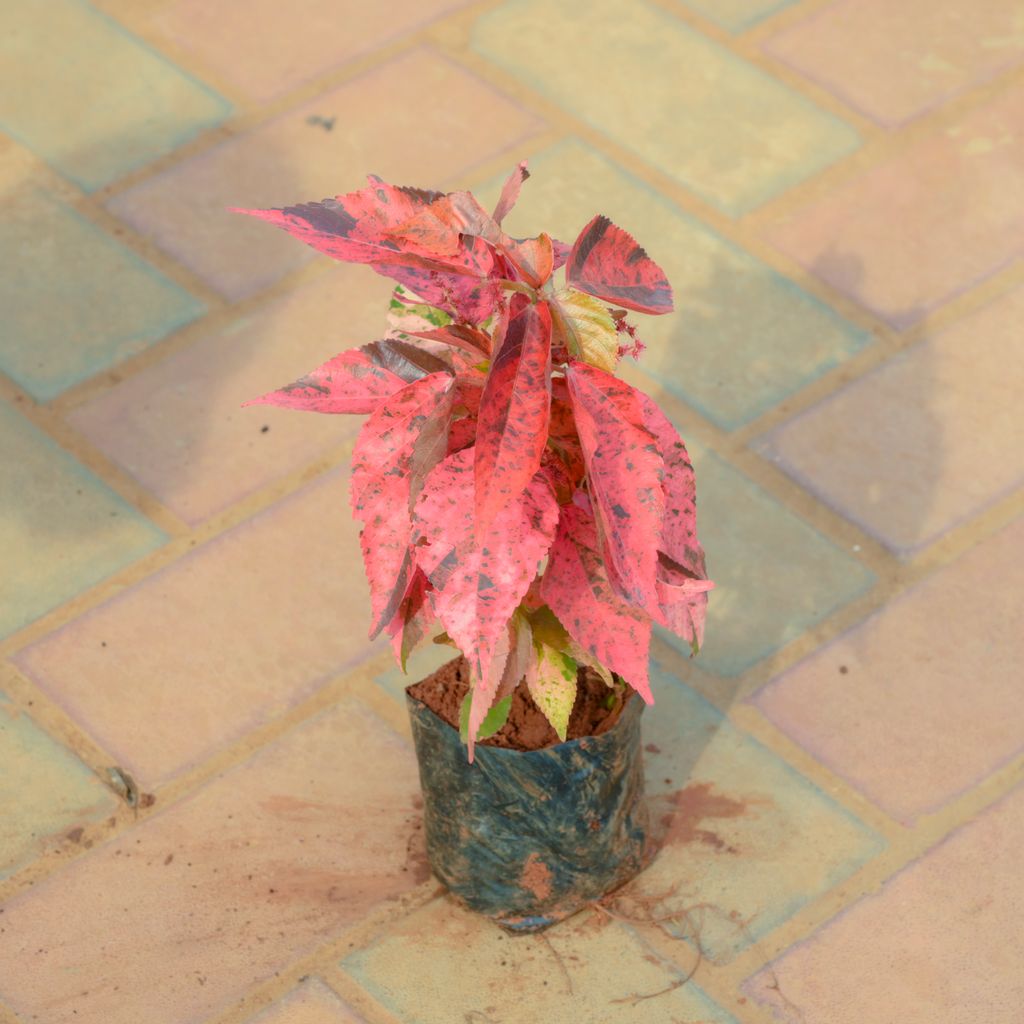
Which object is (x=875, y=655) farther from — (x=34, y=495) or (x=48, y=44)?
(x=48, y=44)

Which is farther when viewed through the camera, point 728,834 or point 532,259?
point 728,834

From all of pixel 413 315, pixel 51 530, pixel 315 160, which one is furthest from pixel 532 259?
pixel 315 160

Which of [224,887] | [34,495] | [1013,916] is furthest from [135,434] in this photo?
[1013,916]

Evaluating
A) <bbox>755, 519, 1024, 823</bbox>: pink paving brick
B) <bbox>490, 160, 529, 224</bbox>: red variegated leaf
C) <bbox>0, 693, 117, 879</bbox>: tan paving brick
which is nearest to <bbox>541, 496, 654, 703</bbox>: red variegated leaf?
<bbox>490, 160, 529, 224</bbox>: red variegated leaf

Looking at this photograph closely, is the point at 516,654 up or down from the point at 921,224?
up

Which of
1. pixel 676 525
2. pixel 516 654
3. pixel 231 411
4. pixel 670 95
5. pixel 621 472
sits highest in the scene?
pixel 621 472

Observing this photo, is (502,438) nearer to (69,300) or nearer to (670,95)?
(69,300)

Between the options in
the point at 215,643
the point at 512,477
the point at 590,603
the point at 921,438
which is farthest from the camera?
the point at 921,438
